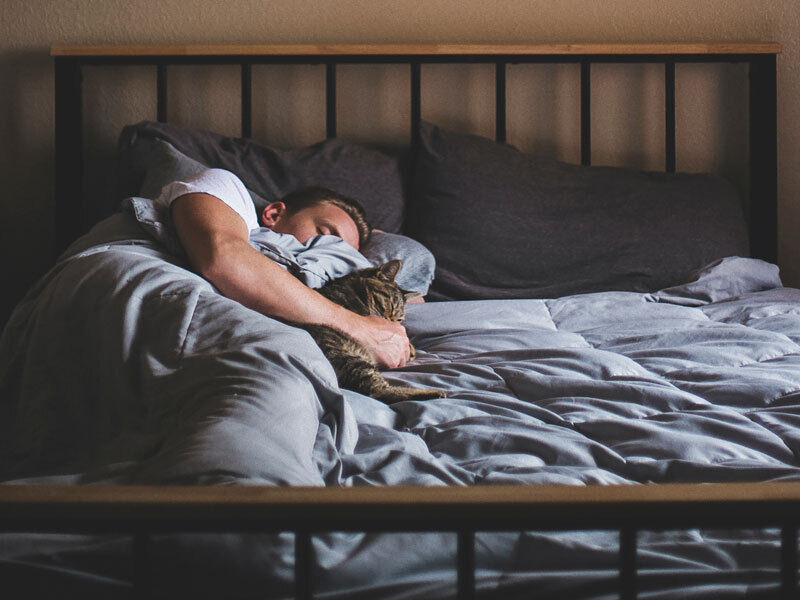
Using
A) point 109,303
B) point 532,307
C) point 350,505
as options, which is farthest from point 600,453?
point 532,307

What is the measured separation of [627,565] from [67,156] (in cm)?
218

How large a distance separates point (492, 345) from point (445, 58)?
121 centimetres

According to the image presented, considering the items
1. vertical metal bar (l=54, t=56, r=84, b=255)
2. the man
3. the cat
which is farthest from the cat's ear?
vertical metal bar (l=54, t=56, r=84, b=255)

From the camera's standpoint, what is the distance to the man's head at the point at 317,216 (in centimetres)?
171

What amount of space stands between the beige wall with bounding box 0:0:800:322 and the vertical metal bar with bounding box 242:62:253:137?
8cm

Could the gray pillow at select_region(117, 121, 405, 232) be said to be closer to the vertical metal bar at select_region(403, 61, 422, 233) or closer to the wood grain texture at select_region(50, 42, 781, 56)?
the vertical metal bar at select_region(403, 61, 422, 233)

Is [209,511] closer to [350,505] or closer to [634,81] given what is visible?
[350,505]

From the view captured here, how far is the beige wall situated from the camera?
2367 mm

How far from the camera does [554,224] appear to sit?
6.78 ft

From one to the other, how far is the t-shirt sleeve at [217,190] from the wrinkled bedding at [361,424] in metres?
0.11

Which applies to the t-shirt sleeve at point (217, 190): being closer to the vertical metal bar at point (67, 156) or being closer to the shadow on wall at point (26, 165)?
the vertical metal bar at point (67, 156)

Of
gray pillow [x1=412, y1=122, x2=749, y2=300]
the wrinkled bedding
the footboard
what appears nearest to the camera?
the footboard

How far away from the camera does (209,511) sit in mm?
410

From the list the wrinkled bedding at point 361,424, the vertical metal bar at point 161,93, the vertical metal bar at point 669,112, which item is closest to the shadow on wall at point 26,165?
the vertical metal bar at point 161,93
